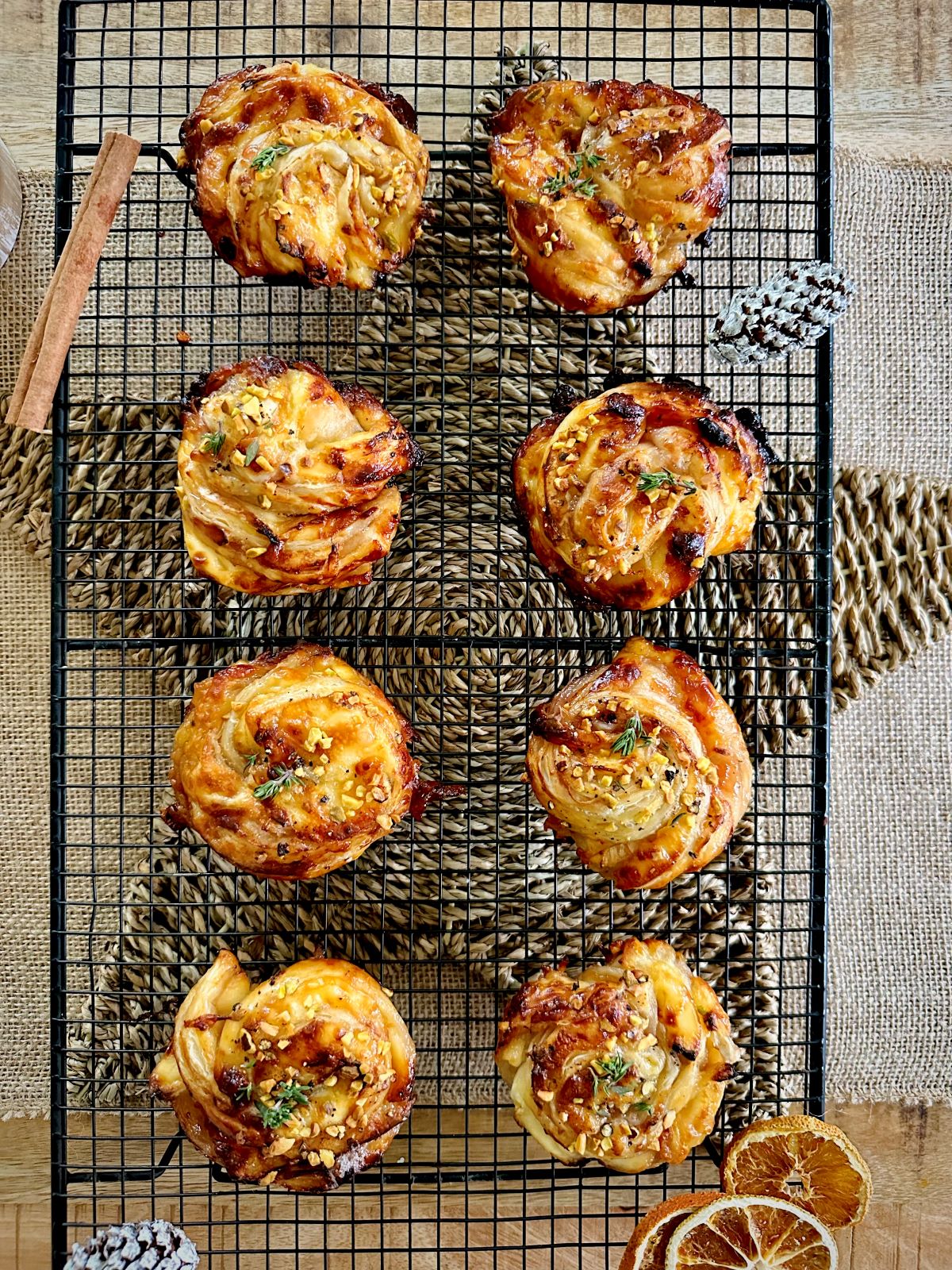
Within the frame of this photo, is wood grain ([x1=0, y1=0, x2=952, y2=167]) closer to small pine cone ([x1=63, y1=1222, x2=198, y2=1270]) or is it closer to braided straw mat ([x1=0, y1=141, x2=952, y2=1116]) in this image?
braided straw mat ([x1=0, y1=141, x2=952, y2=1116])

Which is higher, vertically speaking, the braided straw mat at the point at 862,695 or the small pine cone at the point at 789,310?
the small pine cone at the point at 789,310

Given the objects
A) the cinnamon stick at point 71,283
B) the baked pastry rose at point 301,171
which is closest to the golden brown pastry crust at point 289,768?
the cinnamon stick at point 71,283

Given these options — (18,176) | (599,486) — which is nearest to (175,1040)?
(599,486)

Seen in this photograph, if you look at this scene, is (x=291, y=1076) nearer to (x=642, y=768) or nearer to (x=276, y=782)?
(x=276, y=782)

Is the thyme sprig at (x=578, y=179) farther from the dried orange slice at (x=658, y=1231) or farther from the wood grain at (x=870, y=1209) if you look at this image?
the wood grain at (x=870, y=1209)

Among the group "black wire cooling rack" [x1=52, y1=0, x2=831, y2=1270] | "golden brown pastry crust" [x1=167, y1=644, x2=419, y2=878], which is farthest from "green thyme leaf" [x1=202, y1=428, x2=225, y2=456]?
"golden brown pastry crust" [x1=167, y1=644, x2=419, y2=878]

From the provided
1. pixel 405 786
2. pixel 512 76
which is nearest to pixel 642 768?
pixel 405 786
